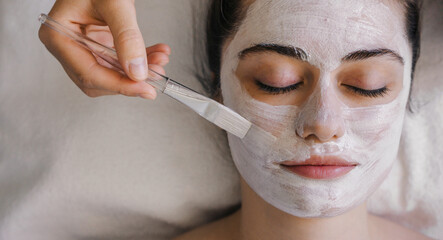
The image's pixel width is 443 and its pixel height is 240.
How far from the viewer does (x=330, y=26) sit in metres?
0.80

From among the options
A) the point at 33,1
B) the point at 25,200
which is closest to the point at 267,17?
the point at 33,1

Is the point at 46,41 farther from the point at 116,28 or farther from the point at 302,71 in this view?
the point at 302,71

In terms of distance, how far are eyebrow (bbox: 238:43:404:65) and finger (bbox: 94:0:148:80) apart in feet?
0.74

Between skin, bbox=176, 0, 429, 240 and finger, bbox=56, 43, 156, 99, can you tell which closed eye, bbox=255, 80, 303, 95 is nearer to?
skin, bbox=176, 0, 429, 240

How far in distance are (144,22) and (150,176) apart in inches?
16.5

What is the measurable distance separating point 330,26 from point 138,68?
0.35m

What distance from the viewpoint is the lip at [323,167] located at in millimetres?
803

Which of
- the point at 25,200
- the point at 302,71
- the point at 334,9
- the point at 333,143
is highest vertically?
the point at 334,9

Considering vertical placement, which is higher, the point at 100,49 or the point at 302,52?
the point at 302,52

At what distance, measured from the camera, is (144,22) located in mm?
1205

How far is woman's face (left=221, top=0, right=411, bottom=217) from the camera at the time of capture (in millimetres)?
800

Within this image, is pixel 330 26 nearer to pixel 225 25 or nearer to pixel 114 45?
pixel 225 25

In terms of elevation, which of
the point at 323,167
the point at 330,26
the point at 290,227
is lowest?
the point at 290,227

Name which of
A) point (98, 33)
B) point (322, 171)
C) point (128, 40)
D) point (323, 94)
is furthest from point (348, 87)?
point (98, 33)
